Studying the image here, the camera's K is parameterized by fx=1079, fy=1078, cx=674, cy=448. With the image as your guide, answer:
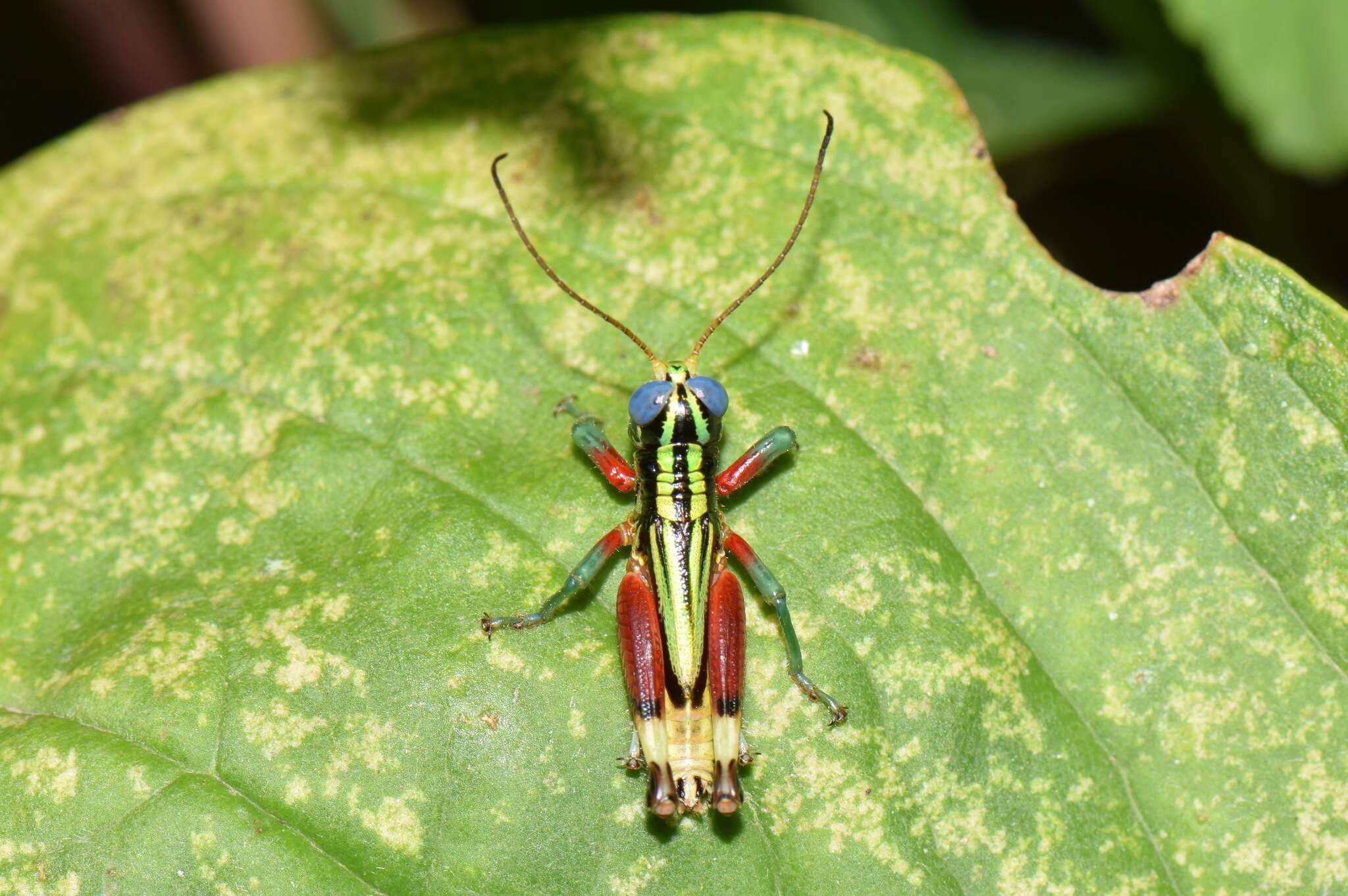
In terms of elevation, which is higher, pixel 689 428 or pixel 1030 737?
pixel 689 428

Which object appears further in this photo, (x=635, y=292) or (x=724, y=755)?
(x=635, y=292)

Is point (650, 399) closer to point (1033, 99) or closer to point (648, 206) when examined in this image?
point (648, 206)

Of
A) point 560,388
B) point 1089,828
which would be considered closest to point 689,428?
point 560,388

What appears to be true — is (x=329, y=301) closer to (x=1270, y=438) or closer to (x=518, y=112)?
(x=518, y=112)

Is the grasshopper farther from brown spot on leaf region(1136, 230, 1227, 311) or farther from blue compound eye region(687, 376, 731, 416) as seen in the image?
brown spot on leaf region(1136, 230, 1227, 311)

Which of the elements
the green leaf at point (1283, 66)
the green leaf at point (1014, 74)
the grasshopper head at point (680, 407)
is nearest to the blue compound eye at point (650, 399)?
the grasshopper head at point (680, 407)

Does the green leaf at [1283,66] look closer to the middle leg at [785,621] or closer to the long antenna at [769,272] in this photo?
the long antenna at [769,272]

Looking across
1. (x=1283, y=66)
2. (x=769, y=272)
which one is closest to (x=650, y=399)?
(x=769, y=272)
